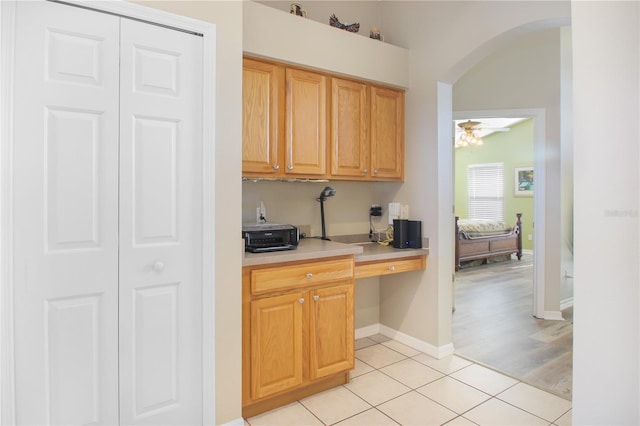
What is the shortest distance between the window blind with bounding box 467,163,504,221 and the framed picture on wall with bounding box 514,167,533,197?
1.28ft

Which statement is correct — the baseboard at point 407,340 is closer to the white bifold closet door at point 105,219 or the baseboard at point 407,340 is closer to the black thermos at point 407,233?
the black thermos at point 407,233

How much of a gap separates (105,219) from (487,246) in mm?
6739

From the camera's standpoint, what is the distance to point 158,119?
1.83 metres

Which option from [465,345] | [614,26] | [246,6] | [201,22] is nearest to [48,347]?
[201,22]

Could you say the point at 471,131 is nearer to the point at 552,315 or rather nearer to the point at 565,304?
the point at 565,304

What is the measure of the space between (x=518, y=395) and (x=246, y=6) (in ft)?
9.82

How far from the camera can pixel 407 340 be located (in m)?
3.33

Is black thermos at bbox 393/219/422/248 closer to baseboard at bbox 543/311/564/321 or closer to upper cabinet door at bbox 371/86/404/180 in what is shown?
upper cabinet door at bbox 371/86/404/180

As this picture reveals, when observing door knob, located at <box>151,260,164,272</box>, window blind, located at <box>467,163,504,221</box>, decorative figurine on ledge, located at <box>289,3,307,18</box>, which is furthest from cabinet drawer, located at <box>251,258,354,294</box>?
window blind, located at <box>467,163,504,221</box>

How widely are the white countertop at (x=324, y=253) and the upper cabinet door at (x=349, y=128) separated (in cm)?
60

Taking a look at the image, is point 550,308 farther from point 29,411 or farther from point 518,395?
point 29,411

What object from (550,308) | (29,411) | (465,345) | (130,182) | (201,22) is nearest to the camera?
(29,411)

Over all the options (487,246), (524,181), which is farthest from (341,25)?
(524,181)

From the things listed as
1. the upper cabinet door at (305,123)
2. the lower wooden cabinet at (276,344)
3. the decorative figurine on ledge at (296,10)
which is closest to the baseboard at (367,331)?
the lower wooden cabinet at (276,344)
